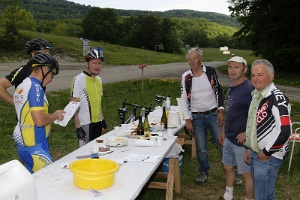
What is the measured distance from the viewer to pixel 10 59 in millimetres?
32938

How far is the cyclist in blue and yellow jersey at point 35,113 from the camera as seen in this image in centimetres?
341

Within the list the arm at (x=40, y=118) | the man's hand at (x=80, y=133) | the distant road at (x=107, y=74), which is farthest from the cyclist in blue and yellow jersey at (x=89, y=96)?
the distant road at (x=107, y=74)

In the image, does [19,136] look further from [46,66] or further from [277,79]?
[277,79]

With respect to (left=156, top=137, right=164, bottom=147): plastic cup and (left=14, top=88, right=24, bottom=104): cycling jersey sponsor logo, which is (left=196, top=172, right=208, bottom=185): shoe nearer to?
(left=156, top=137, right=164, bottom=147): plastic cup

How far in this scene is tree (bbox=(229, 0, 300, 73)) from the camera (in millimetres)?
22891

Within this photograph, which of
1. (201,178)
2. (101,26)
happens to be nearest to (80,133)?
(201,178)

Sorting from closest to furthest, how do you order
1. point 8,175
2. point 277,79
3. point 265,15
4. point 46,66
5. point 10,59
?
1. point 8,175
2. point 46,66
3. point 277,79
4. point 265,15
5. point 10,59

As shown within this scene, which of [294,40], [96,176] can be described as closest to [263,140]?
[96,176]

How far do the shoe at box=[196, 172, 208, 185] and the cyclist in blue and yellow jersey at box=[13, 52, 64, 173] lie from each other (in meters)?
3.29

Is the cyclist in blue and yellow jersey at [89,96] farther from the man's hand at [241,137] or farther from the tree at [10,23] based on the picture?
the tree at [10,23]

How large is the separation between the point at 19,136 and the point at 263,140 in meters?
2.65

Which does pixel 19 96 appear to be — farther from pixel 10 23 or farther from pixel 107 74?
pixel 10 23

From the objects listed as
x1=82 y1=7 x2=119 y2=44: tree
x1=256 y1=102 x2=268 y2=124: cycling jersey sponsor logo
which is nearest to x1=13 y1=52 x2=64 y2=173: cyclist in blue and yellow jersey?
x1=256 y1=102 x2=268 y2=124: cycling jersey sponsor logo

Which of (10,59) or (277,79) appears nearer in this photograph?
(277,79)
